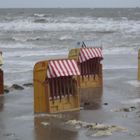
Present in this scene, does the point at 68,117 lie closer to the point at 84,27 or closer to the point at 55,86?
the point at 55,86

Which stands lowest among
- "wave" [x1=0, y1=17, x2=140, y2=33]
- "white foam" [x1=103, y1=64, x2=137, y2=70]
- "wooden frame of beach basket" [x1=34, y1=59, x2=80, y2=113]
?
"wave" [x1=0, y1=17, x2=140, y2=33]

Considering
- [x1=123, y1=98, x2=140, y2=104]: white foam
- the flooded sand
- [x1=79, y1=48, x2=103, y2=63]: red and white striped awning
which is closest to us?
the flooded sand

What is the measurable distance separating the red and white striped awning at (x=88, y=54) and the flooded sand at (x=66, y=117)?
0.86 m

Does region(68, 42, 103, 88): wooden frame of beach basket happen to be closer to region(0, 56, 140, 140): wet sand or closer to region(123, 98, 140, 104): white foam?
region(0, 56, 140, 140): wet sand

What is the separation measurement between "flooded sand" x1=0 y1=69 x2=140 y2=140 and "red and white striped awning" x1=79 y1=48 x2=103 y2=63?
860 mm

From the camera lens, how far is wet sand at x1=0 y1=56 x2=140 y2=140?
31.9 ft

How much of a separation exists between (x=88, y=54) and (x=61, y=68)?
300cm

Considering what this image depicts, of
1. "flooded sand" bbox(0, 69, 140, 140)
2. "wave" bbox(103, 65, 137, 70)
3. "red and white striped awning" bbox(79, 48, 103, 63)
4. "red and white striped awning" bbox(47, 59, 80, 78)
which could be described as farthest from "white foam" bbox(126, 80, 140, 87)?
"red and white striped awning" bbox(47, 59, 80, 78)

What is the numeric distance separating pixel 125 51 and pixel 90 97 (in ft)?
45.1

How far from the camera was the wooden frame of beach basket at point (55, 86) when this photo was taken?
11.3m

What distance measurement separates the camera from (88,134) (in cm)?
969

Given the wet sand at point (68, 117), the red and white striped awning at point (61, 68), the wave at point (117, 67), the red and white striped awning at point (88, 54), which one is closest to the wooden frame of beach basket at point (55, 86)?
the red and white striped awning at point (61, 68)

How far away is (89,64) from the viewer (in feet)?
48.3

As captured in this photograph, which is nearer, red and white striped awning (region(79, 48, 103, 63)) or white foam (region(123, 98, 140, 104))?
white foam (region(123, 98, 140, 104))
